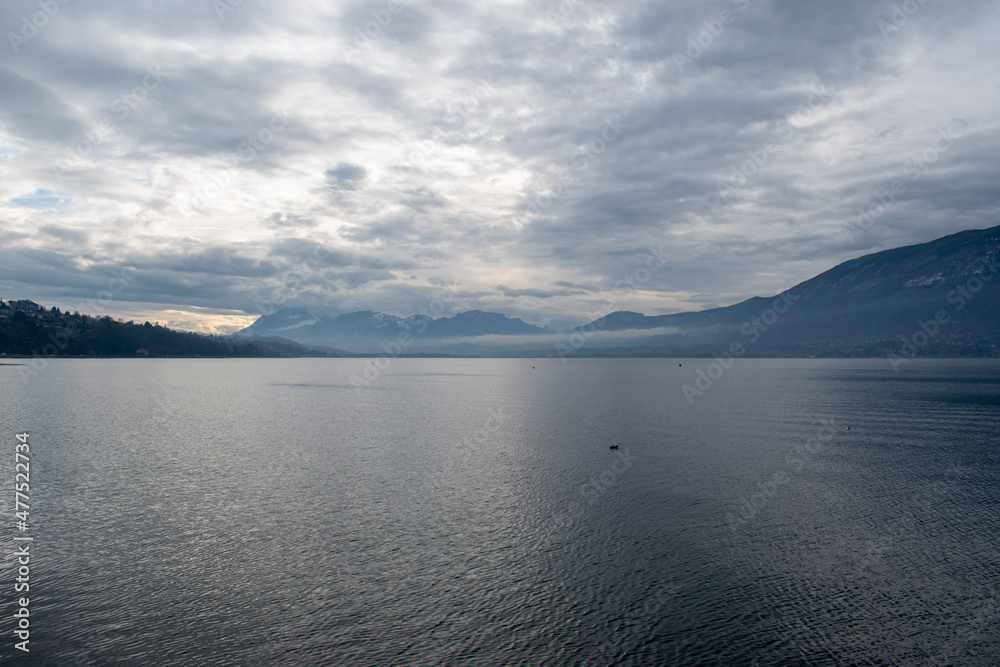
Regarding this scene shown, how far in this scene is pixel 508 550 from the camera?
35344mm

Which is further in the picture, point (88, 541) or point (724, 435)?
point (724, 435)

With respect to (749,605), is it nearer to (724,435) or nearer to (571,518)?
(571,518)

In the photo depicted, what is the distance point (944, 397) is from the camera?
13638 centimetres

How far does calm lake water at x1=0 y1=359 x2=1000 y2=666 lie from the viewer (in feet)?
81.1

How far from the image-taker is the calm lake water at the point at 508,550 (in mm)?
24719

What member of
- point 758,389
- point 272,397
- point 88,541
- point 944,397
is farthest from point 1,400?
point 944,397

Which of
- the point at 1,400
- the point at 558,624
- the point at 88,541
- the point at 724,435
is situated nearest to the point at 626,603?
the point at 558,624

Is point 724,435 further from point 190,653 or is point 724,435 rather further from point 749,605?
point 190,653

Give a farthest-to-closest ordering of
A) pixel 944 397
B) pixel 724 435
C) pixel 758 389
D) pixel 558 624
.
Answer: pixel 758 389 < pixel 944 397 < pixel 724 435 < pixel 558 624

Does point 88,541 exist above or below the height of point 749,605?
above

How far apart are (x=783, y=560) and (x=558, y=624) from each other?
1729 centimetres

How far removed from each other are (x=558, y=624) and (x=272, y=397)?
5450 inches

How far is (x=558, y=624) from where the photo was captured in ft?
86.4

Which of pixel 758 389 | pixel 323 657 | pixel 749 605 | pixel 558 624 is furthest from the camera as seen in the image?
pixel 758 389
